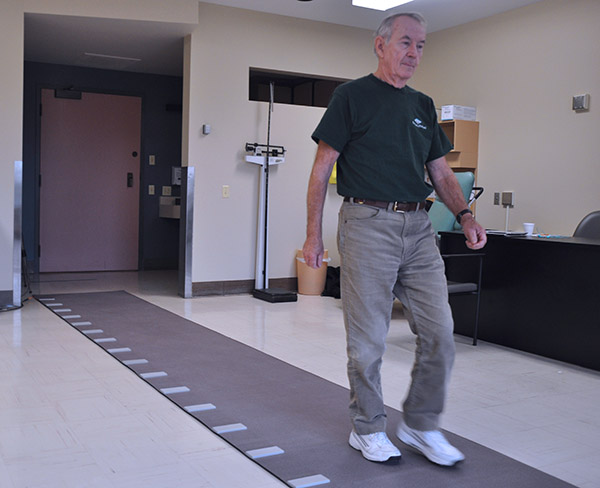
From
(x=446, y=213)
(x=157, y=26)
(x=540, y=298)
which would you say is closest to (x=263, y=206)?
(x=157, y=26)

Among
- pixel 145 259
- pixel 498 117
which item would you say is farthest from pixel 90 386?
pixel 145 259

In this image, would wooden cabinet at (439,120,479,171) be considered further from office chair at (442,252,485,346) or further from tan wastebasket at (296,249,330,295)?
office chair at (442,252,485,346)

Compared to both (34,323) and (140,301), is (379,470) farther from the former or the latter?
(140,301)

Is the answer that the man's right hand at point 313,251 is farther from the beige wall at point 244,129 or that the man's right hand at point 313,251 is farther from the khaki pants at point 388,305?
the beige wall at point 244,129

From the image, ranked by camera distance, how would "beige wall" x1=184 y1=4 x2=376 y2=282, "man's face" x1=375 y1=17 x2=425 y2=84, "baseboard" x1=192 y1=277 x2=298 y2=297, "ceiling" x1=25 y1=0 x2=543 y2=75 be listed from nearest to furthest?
"man's face" x1=375 y1=17 x2=425 y2=84, "ceiling" x1=25 y1=0 x2=543 y2=75, "beige wall" x1=184 y1=4 x2=376 y2=282, "baseboard" x1=192 y1=277 x2=298 y2=297

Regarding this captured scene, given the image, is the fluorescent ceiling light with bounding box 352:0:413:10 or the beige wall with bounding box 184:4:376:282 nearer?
the fluorescent ceiling light with bounding box 352:0:413:10

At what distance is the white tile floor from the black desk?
0.13m

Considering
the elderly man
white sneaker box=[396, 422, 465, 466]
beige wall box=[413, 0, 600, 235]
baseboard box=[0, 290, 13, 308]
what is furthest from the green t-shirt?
baseboard box=[0, 290, 13, 308]

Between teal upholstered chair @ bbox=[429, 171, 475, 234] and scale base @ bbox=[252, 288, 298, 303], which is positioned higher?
teal upholstered chair @ bbox=[429, 171, 475, 234]

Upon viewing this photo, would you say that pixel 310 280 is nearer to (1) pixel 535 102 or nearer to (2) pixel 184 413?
(1) pixel 535 102

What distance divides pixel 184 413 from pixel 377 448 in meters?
0.96

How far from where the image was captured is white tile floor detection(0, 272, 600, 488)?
2.34 metres

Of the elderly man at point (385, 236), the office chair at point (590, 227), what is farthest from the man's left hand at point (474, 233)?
the office chair at point (590, 227)

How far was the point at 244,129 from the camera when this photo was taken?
6570 millimetres
